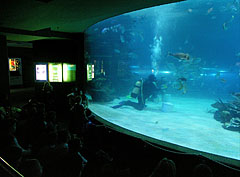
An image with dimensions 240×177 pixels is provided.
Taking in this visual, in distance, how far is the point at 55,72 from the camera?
11.6 meters

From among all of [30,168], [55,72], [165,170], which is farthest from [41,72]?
[165,170]

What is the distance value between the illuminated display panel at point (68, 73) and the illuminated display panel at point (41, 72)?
1.37 metres

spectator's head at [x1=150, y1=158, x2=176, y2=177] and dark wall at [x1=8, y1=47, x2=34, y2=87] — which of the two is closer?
spectator's head at [x1=150, y1=158, x2=176, y2=177]

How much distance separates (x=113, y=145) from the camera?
4695 millimetres

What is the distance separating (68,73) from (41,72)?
6.09ft

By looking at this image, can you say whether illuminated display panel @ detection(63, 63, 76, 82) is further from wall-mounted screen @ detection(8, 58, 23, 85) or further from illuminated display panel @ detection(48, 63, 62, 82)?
wall-mounted screen @ detection(8, 58, 23, 85)

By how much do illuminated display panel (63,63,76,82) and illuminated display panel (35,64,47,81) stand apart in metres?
1.37

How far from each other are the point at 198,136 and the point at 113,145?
9.91ft

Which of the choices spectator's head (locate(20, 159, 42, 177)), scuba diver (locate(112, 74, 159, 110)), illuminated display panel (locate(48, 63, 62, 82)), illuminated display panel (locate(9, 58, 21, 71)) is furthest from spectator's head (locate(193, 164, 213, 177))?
illuminated display panel (locate(9, 58, 21, 71))

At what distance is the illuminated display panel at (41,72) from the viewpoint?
11.6 metres

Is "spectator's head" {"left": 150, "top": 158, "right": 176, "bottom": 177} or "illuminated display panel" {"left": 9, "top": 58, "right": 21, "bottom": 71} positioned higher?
"illuminated display panel" {"left": 9, "top": 58, "right": 21, "bottom": 71}

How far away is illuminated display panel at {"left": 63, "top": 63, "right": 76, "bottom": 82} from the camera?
37.2 feet

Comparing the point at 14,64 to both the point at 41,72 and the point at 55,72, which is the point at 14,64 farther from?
the point at 55,72

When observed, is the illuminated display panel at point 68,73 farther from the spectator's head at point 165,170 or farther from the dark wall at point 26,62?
the spectator's head at point 165,170
